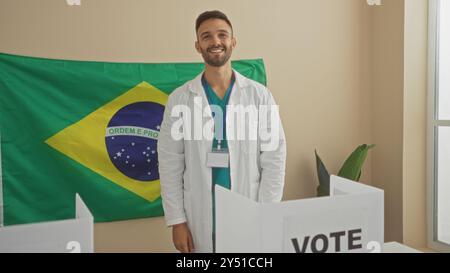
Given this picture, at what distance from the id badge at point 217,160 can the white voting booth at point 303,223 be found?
894mm

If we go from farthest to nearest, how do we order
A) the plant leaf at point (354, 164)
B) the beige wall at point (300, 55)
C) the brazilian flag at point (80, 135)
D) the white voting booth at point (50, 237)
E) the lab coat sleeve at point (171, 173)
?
the plant leaf at point (354, 164) < the beige wall at point (300, 55) < the brazilian flag at point (80, 135) < the lab coat sleeve at point (171, 173) < the white voting booth at point (50, 237)

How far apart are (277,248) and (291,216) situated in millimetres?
73

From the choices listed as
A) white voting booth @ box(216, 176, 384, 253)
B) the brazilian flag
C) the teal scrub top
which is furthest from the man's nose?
white voting booth @ box(216, 176, 384, 253)

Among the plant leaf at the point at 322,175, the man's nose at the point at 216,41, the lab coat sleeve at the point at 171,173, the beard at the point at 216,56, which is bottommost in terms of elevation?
the plant leaf at the point at 322,175

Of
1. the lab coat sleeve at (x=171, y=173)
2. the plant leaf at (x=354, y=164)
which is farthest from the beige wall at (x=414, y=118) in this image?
the lab coat sleeve at (x=171, y=173)

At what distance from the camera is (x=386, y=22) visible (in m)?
3.27

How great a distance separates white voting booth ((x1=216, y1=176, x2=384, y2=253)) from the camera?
0.88 metres

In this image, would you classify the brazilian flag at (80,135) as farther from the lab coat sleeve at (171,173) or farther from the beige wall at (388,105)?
the beige wall at (388,105)

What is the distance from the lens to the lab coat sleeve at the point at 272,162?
201 centimetres

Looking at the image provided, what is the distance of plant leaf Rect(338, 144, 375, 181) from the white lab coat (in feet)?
4.09

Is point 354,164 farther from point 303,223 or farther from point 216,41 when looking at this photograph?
point 303,223

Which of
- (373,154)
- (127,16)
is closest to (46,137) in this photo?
(127,16)

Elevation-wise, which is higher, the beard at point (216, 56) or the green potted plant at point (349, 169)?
the beard at point (216, 56)

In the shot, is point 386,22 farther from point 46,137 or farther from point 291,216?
point 291,216
